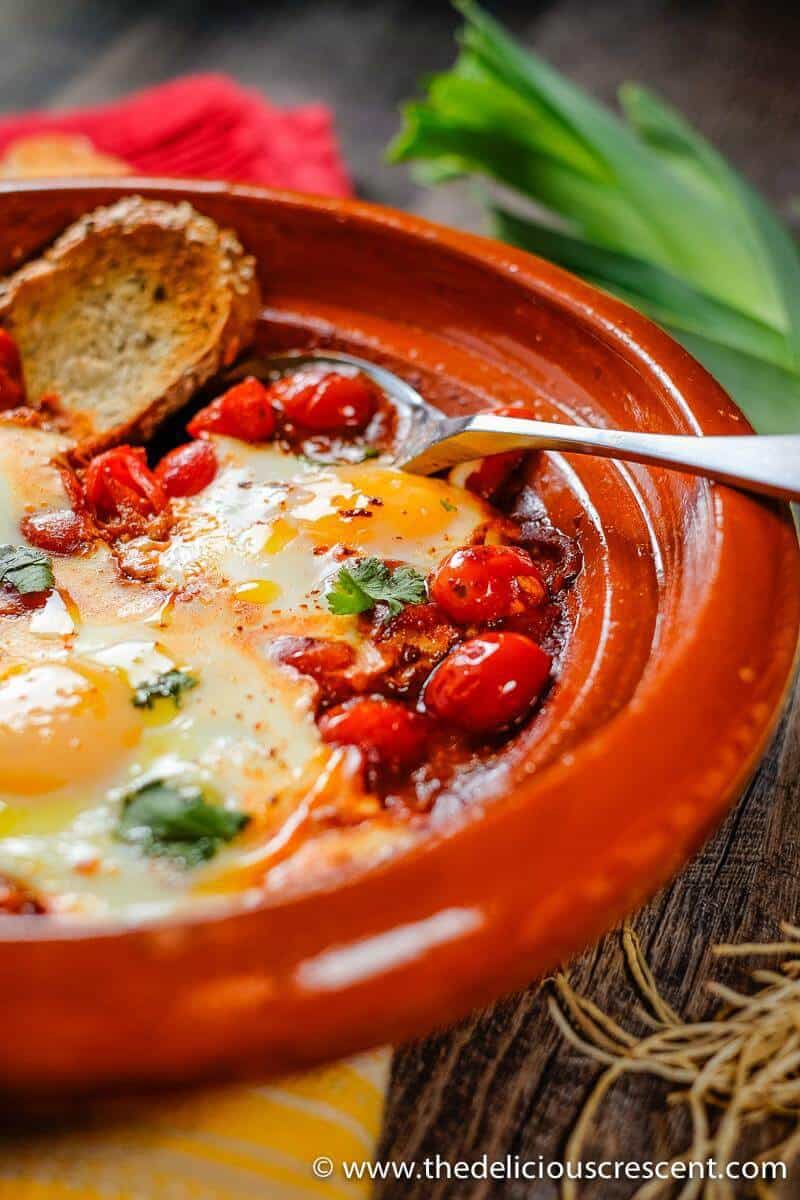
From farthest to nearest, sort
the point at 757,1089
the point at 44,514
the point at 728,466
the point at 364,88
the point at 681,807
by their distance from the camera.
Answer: the point at 364,88 → the point at 44,514 → the point at 728,466 → the point at 757,1089 → the point at 681,807

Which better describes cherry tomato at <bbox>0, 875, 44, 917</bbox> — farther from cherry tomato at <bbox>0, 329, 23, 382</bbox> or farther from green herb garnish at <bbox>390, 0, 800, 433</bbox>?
green herb garnish at <bbox>390, 0, 800, 433</bbox>

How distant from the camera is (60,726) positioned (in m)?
1.92

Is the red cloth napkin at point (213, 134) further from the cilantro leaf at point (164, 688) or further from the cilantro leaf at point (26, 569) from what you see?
the cilantro leaf at point (164, 688)

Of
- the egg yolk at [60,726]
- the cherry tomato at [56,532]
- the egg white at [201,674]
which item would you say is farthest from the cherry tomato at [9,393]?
the egg yolk at [60,726]

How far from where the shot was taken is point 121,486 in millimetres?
2504

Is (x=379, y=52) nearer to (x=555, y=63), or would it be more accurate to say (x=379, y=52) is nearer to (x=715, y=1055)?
(x=555, y=63)

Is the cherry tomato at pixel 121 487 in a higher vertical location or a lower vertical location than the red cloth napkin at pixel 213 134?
lower

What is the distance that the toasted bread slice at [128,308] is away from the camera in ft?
9.30

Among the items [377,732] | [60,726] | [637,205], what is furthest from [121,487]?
[637,205]

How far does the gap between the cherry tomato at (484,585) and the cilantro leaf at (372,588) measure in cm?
5

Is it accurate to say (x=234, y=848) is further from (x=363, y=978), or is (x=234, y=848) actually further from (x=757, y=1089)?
(x=757, y=1089)

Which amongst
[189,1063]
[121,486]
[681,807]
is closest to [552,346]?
[121,486]

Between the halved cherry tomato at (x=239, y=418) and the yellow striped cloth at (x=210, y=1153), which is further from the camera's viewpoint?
the halved cherry tomato at (x=239, y=418)

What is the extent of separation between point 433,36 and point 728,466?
4.30 metres
